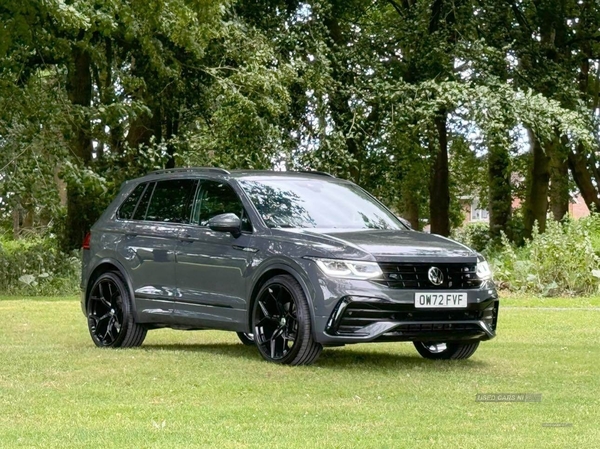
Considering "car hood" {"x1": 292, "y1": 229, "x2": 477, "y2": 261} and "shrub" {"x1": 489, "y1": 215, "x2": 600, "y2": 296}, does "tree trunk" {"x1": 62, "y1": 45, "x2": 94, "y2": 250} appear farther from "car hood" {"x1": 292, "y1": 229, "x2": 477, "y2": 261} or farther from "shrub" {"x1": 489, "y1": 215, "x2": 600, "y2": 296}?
"car hood" {"x1": 292, "y1": 229, "x2": 477, "y2": 261}

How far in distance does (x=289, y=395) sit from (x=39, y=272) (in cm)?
→ 1695

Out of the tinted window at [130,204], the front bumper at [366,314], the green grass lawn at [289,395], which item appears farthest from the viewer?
the tinted window at [130,204]

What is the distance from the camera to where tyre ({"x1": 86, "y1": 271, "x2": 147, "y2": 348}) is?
12789 mm

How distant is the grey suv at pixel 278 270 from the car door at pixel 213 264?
0.01 meters

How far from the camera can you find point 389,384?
→ 9945mm

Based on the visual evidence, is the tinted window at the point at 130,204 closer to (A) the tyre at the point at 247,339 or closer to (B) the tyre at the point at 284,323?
(A) the tyre at the point at 247,339

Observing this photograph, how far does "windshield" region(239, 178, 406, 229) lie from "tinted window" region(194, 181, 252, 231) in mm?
161

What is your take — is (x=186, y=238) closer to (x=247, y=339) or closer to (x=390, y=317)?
(x=247, y=339)

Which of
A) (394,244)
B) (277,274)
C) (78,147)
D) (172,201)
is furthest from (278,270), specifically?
(78,147)

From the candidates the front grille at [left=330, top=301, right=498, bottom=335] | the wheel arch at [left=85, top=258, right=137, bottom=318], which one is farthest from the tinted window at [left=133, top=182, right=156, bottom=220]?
the front grille at [left=330, top=301, right=498, bottom=335]

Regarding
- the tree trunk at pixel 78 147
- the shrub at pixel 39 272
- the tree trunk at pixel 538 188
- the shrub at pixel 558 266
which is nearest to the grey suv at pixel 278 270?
the shrub at pixel 558 266

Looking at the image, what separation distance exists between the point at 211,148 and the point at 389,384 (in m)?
16.3

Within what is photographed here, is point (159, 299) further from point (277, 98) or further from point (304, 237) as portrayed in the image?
point (277, 98)

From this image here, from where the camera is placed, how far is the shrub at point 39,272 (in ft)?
80.9
